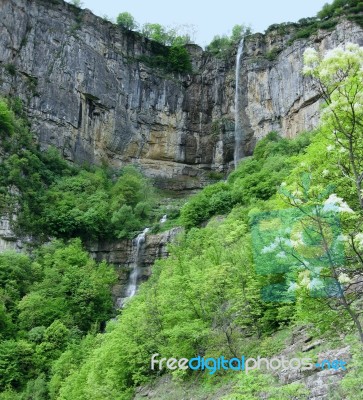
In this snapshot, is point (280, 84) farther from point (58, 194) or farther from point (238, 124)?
point (58, 194)

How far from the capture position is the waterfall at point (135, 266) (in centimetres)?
3319

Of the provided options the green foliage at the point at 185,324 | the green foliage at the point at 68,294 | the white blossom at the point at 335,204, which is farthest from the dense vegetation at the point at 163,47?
the white blossom at the point at 335,204

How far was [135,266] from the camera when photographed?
1399 inches

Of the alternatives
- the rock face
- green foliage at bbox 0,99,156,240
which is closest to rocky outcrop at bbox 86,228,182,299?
green foliage at bbox 0,99,156,240

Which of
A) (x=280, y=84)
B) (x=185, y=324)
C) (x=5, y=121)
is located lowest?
(x=185, y=324)

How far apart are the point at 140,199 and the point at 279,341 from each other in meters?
32.7

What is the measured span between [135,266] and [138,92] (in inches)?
940

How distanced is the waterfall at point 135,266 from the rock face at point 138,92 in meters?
14.1

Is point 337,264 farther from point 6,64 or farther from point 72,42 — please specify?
point 72,42

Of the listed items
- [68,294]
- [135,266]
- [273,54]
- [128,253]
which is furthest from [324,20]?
[68,294]

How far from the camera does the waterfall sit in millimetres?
33188

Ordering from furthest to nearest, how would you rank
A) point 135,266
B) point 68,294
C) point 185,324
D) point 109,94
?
point 109,94
point 135,266
point 68,294
point 185,324

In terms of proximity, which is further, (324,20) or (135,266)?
(324,20)

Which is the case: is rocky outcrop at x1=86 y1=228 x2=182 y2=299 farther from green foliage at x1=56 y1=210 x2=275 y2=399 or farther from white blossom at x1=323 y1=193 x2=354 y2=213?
white blossom at x1=323 y1=193 x2=354 y2=213
